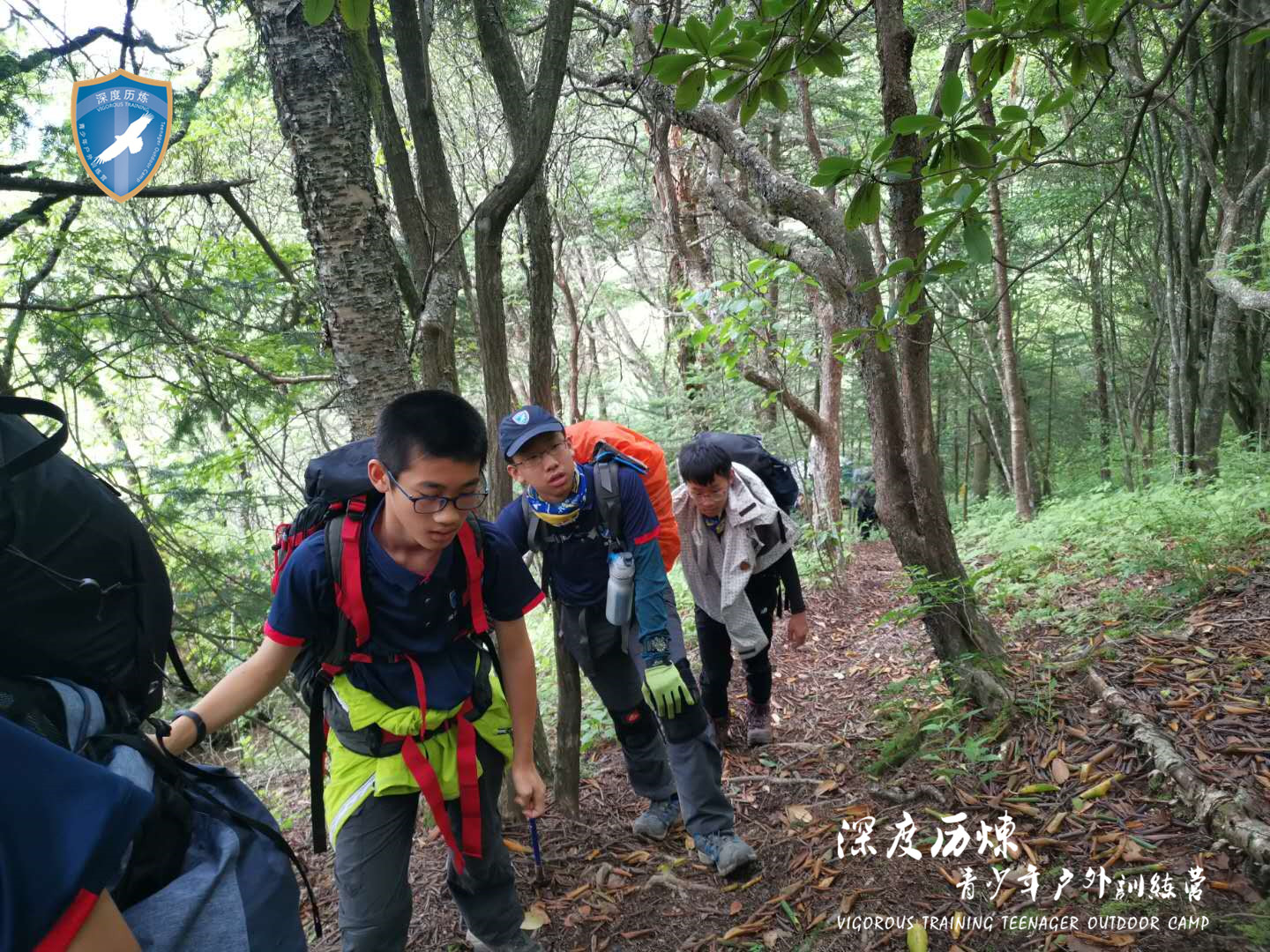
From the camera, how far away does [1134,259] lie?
36.2 ft

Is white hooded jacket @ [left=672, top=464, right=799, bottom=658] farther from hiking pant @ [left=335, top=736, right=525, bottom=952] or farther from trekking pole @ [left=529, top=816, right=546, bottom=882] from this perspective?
hiking pant @ [left=335, top=736, right=525, bottom=952]

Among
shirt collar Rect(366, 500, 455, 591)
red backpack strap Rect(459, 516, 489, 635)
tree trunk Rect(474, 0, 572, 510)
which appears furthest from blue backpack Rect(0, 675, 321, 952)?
tree trunk Rect(474, 0, 572, 510)

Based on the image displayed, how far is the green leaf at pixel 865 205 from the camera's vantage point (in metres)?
1.89

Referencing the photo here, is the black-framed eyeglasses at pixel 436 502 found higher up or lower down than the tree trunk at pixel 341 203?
lower down

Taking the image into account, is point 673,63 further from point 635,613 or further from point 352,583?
point 635,613

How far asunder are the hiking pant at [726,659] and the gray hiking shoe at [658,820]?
0.82 m

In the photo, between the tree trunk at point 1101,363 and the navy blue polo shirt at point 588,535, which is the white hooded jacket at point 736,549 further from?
the tree trunk at point 1101,363

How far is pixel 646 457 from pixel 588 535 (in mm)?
483

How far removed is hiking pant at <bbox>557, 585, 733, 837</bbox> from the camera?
10.7 ft

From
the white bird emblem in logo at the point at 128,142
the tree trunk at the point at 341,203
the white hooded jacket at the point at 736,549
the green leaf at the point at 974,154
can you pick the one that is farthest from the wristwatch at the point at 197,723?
the white bird emblem in logo at the point at 128,142

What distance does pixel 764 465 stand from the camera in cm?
446

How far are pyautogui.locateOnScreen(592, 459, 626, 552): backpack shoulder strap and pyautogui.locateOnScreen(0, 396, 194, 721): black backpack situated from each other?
178cm

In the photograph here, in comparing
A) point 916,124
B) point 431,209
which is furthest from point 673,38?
point 431,209

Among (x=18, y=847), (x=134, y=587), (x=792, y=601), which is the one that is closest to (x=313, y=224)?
(x=134, y=587)
